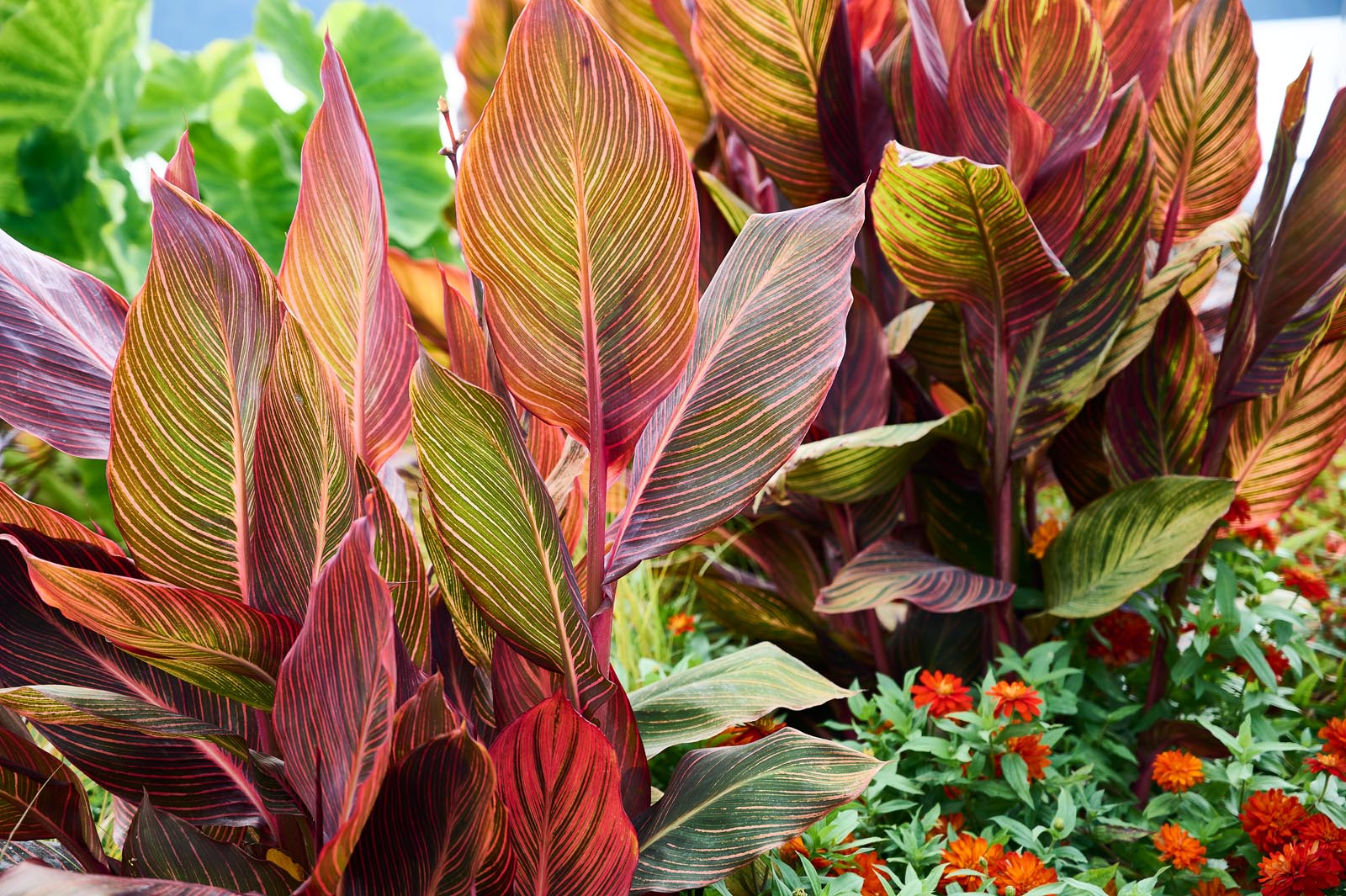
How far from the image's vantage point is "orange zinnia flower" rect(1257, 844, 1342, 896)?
0.74m

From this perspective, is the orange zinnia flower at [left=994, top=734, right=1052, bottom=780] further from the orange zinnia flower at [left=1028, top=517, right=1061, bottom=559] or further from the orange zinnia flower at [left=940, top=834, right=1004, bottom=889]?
the orange zinnia flower at [left=1028, top=517, right=1061, bottom=559]

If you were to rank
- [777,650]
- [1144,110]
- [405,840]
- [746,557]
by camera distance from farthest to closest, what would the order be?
1. [746,557]
2. [1144,110]
3. [777,650]
4. [405,840]

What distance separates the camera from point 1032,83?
3.04 feet

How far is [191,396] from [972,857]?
0.61m

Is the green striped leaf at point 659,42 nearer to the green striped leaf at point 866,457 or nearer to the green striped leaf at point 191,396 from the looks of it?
the green striped leaf at point 866,457

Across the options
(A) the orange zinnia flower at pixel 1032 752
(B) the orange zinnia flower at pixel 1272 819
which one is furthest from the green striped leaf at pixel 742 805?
(B) the orange zinnia flower at pixel 1272 819

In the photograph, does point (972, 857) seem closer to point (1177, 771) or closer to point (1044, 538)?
point (1177, 771)

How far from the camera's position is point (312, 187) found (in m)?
0.65

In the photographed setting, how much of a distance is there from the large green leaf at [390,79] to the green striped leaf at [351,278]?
2.05 meters

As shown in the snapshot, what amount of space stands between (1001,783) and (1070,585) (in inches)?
8.7

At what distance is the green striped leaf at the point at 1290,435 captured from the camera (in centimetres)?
105

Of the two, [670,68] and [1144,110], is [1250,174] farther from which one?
[670,68]

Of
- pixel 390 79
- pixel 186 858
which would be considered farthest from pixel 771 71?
pixel 390 79

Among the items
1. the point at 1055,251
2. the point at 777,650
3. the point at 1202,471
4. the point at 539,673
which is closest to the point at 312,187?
the point at 539,673
